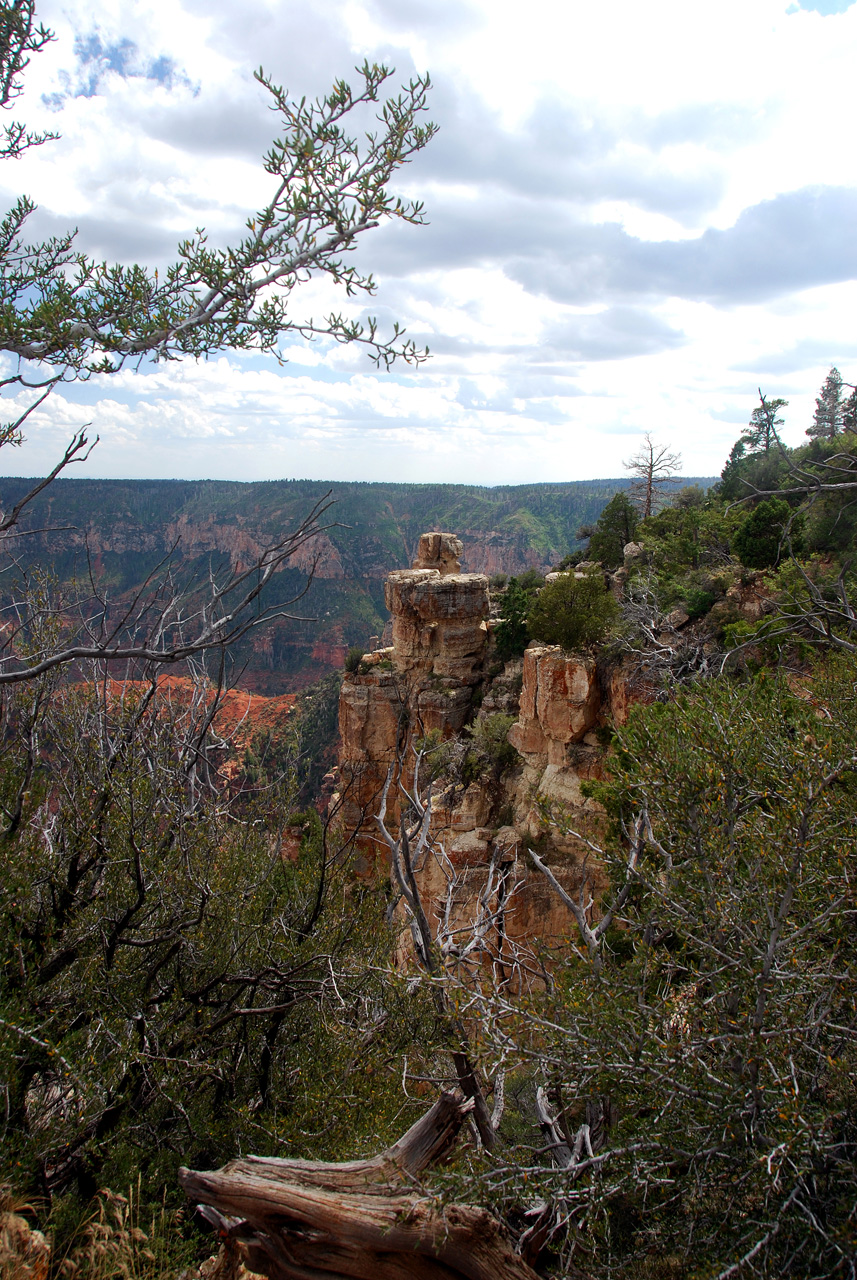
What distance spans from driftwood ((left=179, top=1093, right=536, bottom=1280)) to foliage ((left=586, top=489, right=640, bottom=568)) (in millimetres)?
24953

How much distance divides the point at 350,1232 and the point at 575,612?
17.1m

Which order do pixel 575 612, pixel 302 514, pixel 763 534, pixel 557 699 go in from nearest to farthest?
pixel 763 534 → pixel 557 699 → pixel 575 612 → pixel 302 514

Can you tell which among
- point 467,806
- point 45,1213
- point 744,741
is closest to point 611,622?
point 467,806

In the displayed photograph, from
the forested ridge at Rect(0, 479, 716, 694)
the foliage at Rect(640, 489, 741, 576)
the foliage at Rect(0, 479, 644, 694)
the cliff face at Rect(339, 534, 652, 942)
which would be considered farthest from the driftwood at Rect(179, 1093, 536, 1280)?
the forested ridge at Rect(0, 479, 716, 694)

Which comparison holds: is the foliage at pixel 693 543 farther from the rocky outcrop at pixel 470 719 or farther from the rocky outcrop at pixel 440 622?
the rocky outcrop at pixel 440 622

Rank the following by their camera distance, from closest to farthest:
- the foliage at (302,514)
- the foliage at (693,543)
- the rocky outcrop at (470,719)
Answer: the rocky outcrop at (470,719), the foliage at (693,543), the foliage at (302,514)

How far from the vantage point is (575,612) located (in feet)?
64.4

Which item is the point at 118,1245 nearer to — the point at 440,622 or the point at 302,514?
the point at 440,622

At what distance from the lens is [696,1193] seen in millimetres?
3580

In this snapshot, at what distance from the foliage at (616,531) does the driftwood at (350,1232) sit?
81.9ft

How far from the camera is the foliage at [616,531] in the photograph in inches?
1060

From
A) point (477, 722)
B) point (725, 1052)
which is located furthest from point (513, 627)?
point (725, 1052)

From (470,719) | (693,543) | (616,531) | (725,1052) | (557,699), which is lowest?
(470,719)

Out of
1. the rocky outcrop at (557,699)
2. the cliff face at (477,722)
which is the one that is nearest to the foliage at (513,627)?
the cliff face at (477,722)
